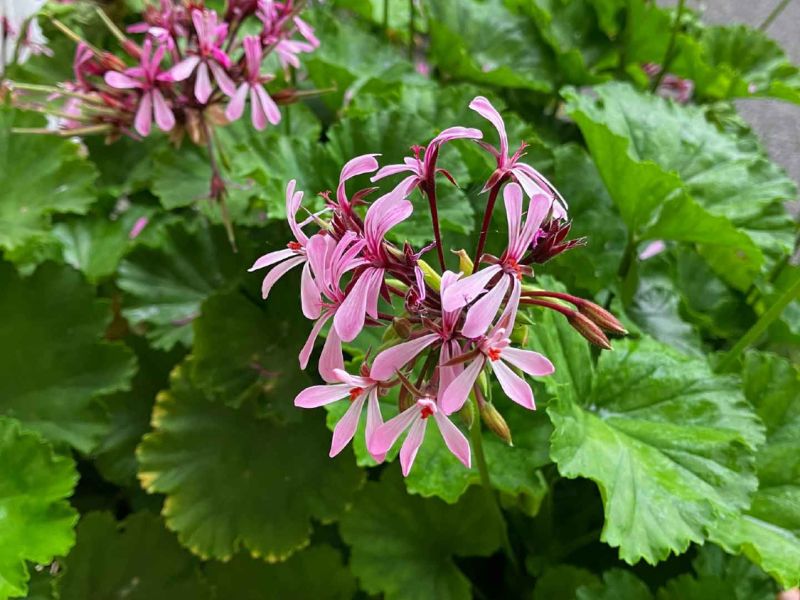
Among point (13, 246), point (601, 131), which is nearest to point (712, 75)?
point (601, 131)

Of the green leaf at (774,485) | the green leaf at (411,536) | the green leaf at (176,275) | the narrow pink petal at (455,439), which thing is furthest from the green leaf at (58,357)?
the green leaf at (774,485)

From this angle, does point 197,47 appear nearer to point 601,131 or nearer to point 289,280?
point 289,280

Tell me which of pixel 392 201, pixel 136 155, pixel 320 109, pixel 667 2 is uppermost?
pixel 392 201

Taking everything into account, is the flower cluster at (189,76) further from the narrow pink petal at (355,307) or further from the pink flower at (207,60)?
the narrow pink petal at (355,307)

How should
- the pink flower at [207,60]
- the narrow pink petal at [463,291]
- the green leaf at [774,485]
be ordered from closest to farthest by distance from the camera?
the narrow pink petal at [463,291]
the green leaf at [774,485]
the pink flower at [207,60]

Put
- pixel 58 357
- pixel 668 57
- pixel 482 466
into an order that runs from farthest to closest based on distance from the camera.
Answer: pixel 668 57, pixel 58 357, pixel 482 466

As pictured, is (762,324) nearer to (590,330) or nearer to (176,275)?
(590,330)

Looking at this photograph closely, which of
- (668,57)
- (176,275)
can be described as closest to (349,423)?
(176,275)
